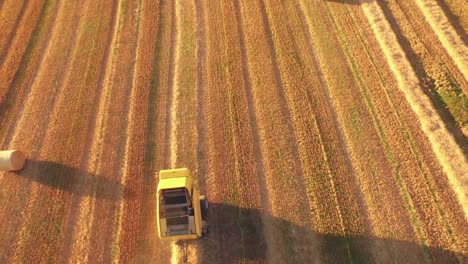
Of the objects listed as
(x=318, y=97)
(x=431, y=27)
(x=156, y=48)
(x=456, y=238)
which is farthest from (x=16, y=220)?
(x=431, y=27)

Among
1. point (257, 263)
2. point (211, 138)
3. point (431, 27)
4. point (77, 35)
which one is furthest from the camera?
point (77, 35)

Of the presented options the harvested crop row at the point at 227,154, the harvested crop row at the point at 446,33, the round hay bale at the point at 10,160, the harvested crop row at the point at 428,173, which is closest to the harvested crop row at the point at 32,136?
the round hay bale at the point at 10,160

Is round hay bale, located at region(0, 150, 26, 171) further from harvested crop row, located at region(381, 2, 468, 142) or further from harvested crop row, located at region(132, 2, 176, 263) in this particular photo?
harvested crop row, located at region(381, 2, 468, 142)

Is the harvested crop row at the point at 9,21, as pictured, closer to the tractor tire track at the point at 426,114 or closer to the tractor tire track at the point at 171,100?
the tractor tire track at the point at 171,100

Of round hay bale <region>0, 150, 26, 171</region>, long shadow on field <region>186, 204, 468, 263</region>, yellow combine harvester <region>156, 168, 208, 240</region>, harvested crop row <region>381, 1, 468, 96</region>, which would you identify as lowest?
long shadow on field <region>186, 204, 468, 263</region>

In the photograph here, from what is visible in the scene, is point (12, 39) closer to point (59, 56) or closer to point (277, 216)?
point (59, 56)

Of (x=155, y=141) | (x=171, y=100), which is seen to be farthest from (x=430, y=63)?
(x=155, y=141)

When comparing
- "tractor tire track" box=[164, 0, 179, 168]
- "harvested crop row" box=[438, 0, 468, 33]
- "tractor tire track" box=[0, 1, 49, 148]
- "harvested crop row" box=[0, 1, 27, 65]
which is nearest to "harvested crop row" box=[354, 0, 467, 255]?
"harvested crop row" box=[438, 0, 468, 33]
